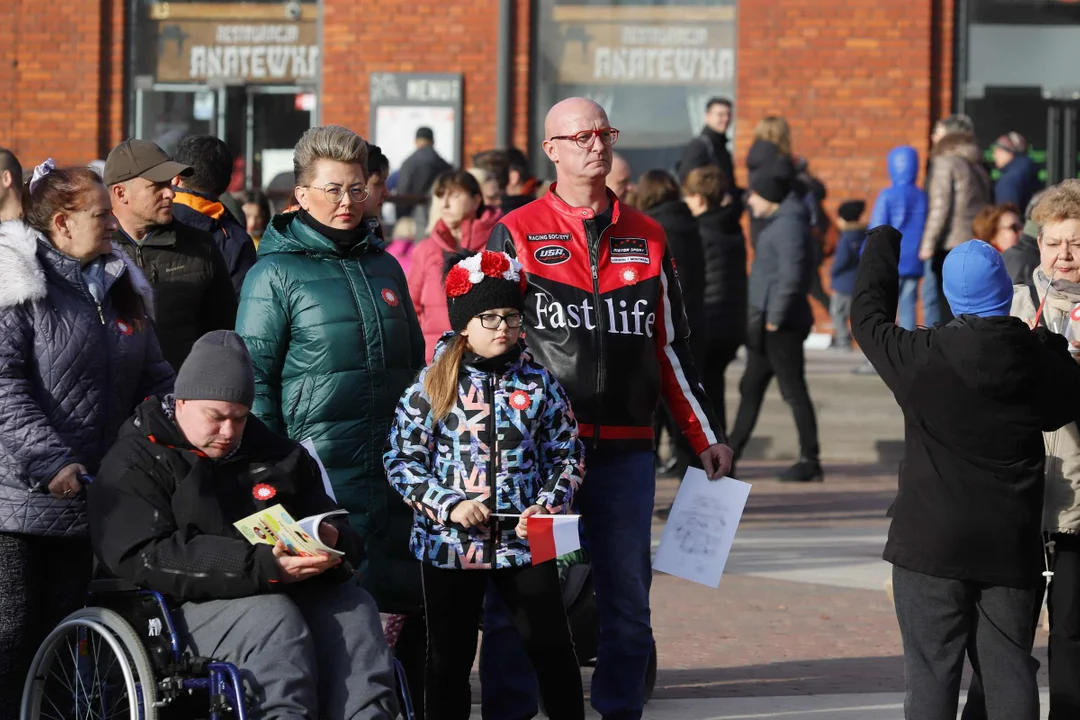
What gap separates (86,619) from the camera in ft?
16.2

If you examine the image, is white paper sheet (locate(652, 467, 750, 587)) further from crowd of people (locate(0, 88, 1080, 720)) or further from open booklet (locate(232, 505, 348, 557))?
open booklet (locate(232, 505, 348, 557))

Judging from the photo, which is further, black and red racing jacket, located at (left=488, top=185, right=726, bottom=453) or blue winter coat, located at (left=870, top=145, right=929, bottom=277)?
blue winter coat, located at (left=870, top=145, right=929, bottom=277)

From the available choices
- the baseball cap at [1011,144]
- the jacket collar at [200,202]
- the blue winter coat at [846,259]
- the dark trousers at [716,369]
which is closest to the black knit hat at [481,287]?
the jacket collar at [200,202]

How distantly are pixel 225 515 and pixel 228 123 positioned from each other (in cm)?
1273

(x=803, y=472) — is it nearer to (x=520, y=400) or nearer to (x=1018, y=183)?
(x=1018, y=183)

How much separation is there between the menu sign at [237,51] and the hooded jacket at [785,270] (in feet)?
21.7

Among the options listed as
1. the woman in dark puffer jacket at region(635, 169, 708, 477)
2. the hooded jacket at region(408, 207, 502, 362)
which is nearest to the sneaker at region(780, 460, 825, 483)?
the woman in dark puffer jacket at region(635, 169, 708, 477)

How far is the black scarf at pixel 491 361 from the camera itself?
5.36 meters

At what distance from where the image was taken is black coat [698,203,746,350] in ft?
37.2

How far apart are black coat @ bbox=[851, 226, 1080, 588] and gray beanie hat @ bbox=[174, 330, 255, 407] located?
6.04ft

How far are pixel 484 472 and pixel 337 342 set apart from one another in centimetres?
68

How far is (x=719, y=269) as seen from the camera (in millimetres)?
11430

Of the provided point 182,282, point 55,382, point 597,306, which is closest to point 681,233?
point 182,282

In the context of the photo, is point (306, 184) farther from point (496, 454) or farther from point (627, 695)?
point (627, 695)
